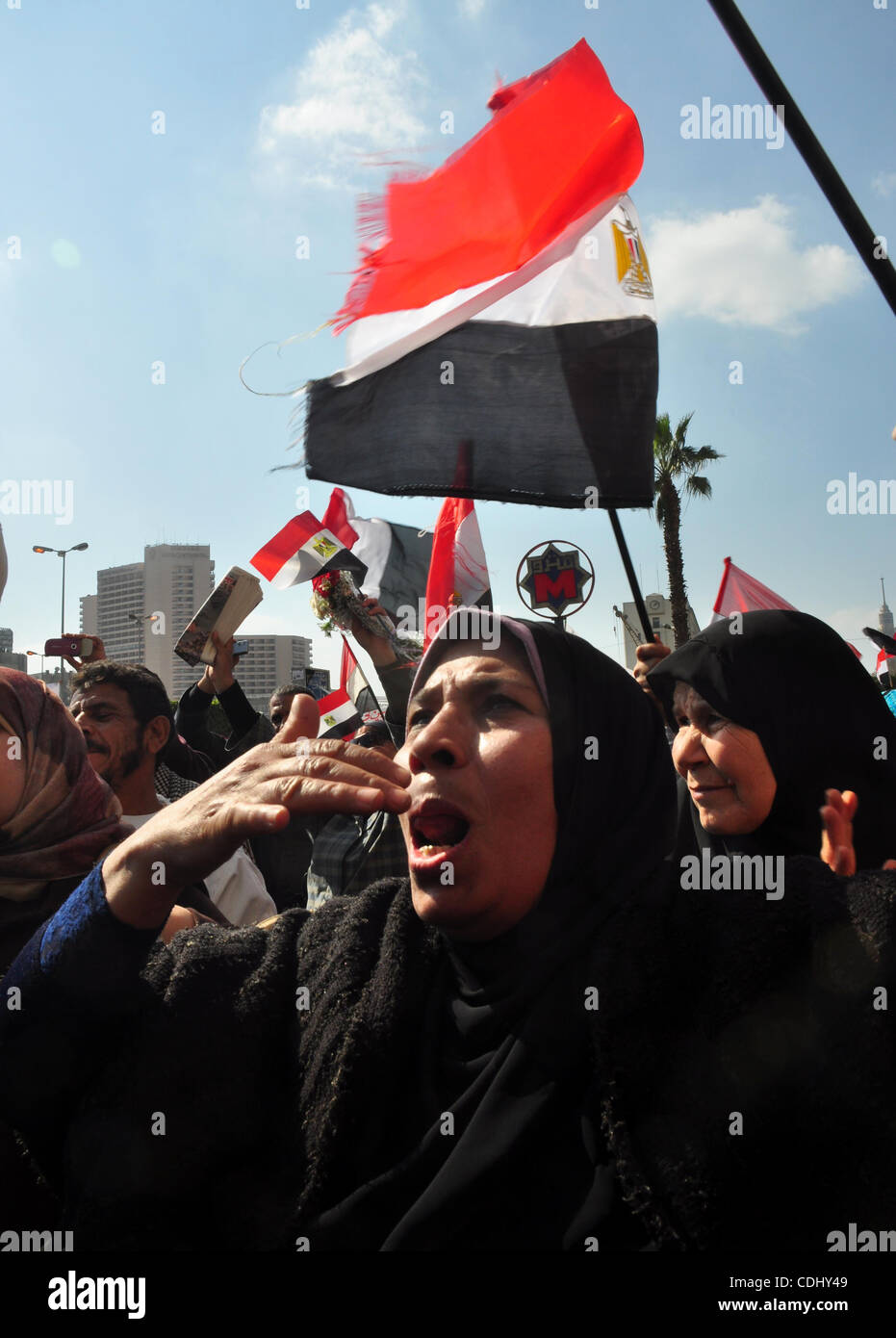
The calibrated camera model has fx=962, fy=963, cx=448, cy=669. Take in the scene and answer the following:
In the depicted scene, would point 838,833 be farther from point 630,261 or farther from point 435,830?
point 630,261

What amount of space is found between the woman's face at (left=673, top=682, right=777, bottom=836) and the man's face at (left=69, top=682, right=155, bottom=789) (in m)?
2.06

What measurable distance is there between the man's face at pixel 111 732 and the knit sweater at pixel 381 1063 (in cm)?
204

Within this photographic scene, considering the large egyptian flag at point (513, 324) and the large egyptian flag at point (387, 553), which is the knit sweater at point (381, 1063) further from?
the large egyptian flag at point (387, 553)

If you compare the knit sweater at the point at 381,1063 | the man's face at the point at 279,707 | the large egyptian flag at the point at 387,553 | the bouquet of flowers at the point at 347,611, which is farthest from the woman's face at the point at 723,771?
the man's face at the point at 279,707

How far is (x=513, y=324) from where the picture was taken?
298cm

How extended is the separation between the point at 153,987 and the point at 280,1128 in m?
0.30

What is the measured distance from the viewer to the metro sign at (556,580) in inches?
231

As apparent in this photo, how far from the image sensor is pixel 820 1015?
1.29 meters

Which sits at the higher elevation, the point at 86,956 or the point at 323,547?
the point at 323,547

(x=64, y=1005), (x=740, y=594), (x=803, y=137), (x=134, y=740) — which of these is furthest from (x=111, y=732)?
(x=740, y=594)

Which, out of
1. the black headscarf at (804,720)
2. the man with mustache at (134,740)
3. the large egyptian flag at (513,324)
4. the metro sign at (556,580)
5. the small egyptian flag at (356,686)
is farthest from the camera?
the metro sign at (556,580)

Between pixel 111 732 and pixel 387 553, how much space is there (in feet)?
7.61

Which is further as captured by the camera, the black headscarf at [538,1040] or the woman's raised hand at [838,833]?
the woman's raised hand at [838,833]
